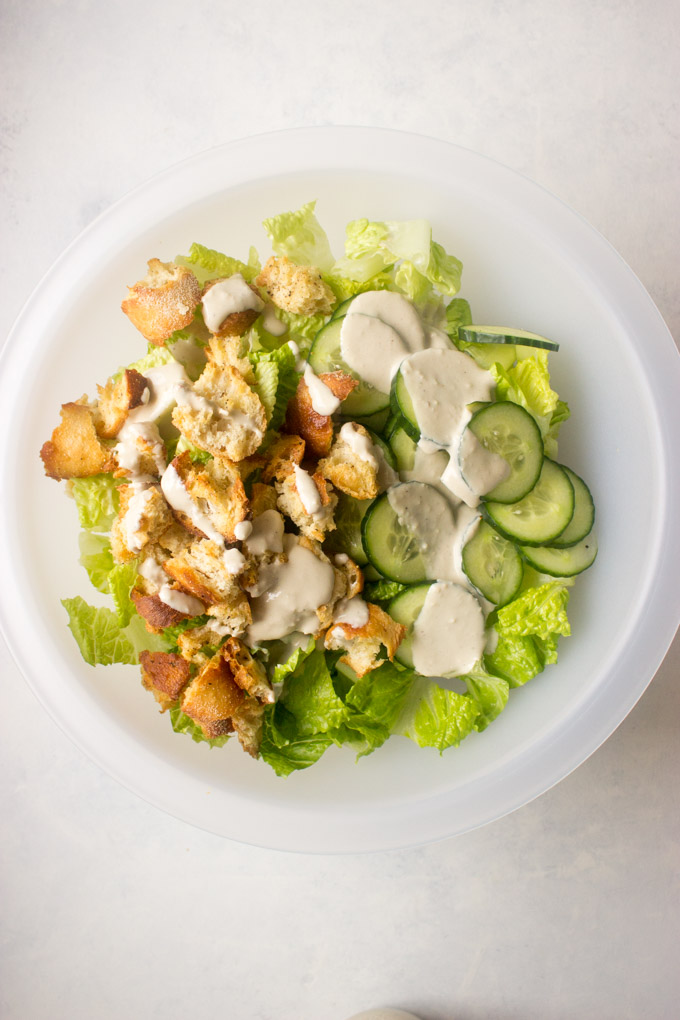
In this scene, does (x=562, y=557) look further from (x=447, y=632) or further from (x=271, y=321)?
(x=271, y=321)

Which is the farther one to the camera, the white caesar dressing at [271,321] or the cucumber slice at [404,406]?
the white caesar dressing at [271,321]

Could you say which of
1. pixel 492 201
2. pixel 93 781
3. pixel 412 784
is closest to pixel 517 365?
pixel 492 201

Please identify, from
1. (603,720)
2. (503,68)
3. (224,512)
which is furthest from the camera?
(503,68)

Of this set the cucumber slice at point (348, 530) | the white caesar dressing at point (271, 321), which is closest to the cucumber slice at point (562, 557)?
the cucumber slice at point (348, 530)

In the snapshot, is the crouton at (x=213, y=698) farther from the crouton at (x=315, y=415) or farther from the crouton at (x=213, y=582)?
the crouton at (x=315, y=415)

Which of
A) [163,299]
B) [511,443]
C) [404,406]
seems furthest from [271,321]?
[511,443]

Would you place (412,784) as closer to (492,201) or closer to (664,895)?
(664,895)
